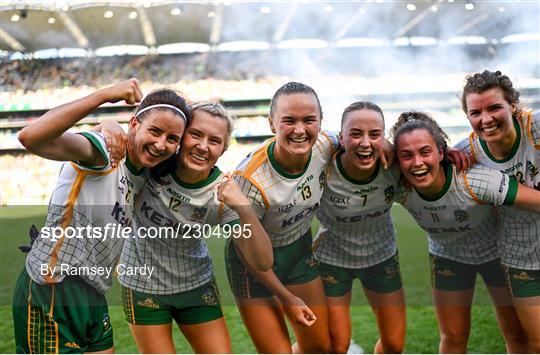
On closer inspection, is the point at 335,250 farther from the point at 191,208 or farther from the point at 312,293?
the point at 191,208

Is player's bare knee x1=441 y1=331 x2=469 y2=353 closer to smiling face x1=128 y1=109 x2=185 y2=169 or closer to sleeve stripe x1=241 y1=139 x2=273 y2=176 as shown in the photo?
sleeve stripe x1=241 y1=139 x2=273 y2=176

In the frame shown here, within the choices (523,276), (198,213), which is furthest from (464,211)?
(198,213)

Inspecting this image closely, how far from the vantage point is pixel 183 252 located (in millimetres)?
A: 1924

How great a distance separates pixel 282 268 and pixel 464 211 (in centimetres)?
70

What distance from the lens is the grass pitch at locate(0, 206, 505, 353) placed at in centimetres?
234

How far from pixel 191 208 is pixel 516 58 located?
2.77 m

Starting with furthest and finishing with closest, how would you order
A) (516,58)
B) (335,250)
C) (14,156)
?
(14,156)
(516,58)
(335,250)

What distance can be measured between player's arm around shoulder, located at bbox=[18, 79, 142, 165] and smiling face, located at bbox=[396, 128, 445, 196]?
0.91 m

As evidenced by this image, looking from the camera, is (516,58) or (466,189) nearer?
(466,189)

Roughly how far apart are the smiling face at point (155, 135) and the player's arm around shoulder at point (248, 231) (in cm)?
22

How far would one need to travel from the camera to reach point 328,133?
204cm

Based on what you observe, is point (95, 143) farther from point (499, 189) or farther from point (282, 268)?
point (499, 189)

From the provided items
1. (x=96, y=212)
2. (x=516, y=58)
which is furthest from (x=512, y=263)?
(x=516, y=58)

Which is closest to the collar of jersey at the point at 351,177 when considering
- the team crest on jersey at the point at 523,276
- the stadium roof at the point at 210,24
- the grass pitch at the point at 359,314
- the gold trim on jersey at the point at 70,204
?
the grass pitch at the point at 359,314
